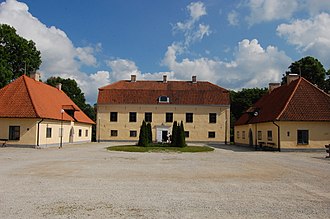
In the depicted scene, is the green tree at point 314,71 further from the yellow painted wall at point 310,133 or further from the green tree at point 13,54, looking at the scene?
the green tree at point 13,54

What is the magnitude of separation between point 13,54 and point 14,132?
15.7m

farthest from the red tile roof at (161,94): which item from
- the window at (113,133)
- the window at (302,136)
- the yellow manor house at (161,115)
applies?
the window at (302,136)

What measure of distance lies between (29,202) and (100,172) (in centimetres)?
513

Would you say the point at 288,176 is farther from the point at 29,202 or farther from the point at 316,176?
the point at 29,202

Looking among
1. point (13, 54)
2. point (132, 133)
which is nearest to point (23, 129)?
point (13, 54)

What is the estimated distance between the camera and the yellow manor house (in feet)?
139

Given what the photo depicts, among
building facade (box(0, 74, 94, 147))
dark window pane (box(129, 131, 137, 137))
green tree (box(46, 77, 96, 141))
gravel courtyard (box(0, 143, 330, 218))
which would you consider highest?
green tree (box(46, 77, 96, 141))

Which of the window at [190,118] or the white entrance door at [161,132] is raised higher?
the window at [190,118]

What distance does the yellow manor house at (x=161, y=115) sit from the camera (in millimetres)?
42500

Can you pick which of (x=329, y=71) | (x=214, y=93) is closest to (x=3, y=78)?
(x=214, y=93)

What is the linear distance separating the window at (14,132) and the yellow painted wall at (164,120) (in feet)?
53.8

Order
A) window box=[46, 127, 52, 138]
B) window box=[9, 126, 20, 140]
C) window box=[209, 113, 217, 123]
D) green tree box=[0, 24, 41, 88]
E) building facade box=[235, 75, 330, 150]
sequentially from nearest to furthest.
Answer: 1. building facade box=[235, 75, 330, 150]
2. window box=[9, 126, 20, 140]
3. window box=[46, 127, 52, 138]
4. green tree box=[0, 24, 41, 88]
5. window box=[209, 113, 217, 123]

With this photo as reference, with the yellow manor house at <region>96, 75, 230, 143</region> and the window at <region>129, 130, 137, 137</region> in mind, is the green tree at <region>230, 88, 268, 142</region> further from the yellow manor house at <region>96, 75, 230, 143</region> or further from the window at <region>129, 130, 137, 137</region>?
the window at <region>129, 130, 137, 137</region>

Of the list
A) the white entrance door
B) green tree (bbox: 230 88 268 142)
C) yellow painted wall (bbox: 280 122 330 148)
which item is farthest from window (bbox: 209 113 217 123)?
yellow painted wall (bbox: 280 122 330 148)
